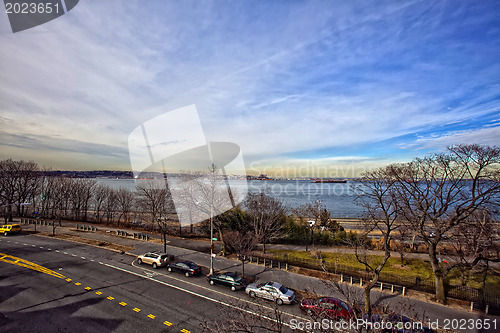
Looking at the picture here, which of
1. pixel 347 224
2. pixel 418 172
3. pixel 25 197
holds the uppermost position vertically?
pixel 418 172

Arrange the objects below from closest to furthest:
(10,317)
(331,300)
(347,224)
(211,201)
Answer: (10,317) → (331,300) → (211,201) → (347,224)

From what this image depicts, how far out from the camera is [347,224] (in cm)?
5150

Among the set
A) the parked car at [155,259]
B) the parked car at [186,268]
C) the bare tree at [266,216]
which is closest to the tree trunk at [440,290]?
the bare tree at [266,216]

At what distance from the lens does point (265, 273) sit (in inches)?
802

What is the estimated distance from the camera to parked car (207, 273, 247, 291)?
16.8m

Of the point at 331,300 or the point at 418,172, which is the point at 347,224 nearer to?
the point at 418,172

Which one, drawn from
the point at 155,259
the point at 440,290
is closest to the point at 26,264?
the point at 155,259

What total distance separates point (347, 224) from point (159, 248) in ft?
135

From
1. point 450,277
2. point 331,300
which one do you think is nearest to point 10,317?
point 331,300

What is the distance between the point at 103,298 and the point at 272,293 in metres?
10.8

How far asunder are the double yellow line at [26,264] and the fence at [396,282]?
1634 cm

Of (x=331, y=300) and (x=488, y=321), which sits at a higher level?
(x=331, y=300)

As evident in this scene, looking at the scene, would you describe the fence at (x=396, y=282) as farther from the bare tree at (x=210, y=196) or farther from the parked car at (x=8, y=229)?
the parked car at (x=8, y=229)

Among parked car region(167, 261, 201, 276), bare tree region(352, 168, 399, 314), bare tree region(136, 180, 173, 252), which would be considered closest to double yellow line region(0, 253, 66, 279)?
parked car region(167, 261, 201, 276)
